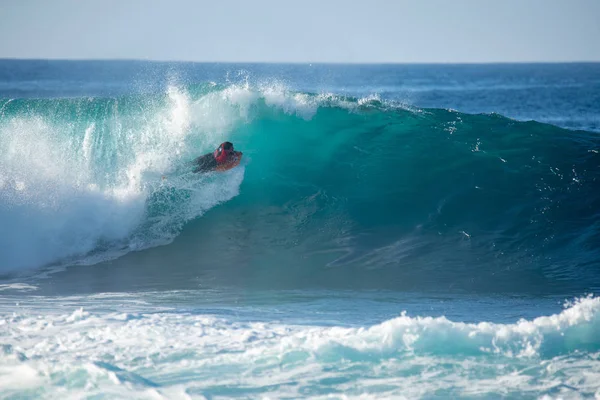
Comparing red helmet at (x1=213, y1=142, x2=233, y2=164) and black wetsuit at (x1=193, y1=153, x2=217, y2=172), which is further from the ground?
red helmet at (x1=213, y1=142, x2=233, y2=164)

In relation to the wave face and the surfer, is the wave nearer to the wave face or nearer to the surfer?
the wave face

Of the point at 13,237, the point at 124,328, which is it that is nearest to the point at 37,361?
the point at 124,328

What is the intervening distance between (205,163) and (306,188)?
1.93m

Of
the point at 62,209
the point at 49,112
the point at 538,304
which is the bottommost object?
the point at 538,304

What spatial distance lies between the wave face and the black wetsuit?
16 centimetres

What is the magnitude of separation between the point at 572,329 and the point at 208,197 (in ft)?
22.7

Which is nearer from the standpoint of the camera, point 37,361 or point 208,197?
point 37,361

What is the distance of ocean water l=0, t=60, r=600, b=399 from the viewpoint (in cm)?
510

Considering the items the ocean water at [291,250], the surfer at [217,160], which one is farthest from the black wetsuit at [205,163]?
the ocean water at [291,250]

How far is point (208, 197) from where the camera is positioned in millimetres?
11172

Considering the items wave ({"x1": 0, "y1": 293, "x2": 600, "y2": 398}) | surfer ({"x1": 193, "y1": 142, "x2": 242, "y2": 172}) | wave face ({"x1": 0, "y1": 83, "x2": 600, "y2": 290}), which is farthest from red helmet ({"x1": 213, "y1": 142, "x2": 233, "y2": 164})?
wave ({"x1": 0, "y1": 293, "x2": 600, "y2": 398})

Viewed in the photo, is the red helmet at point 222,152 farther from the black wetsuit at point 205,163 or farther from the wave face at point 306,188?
the wave face at point 306,188

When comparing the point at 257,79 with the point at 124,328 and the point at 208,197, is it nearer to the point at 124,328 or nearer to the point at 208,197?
the point at 208,197

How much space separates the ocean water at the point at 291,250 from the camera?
5098mm
